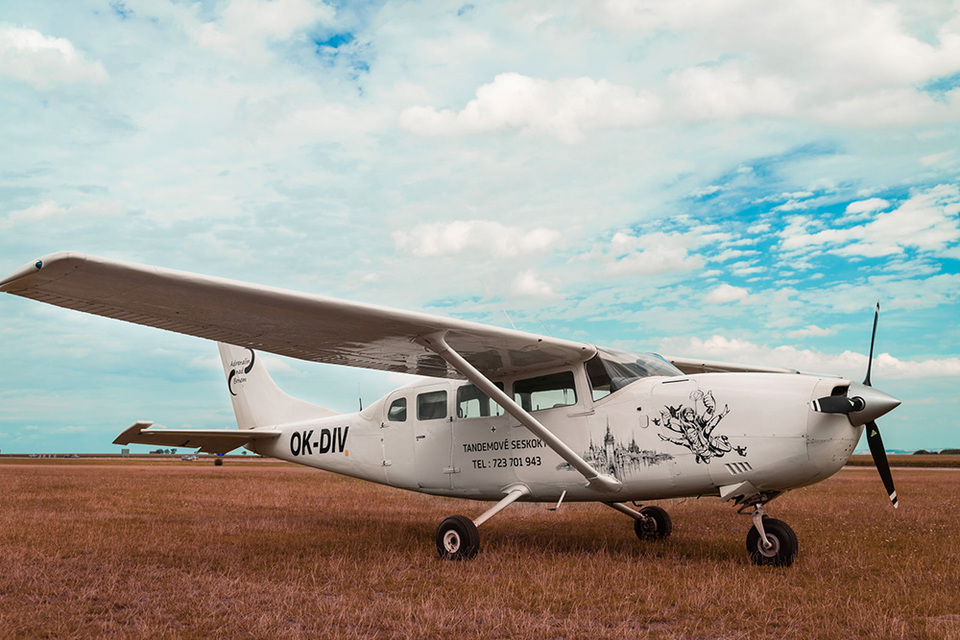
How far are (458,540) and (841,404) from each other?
177 inches

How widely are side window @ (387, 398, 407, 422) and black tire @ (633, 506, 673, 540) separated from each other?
12.9ft

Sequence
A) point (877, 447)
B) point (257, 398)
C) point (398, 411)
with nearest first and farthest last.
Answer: point (877, 447)
point (398, 411)
point (257, 398)

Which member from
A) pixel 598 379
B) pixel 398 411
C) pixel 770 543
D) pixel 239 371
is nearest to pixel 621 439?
pixel 598 379

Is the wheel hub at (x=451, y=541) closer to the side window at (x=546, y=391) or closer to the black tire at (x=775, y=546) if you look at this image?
the side window at (x=546, y=391)

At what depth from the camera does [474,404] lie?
9672mm

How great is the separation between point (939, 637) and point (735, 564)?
2.90 m

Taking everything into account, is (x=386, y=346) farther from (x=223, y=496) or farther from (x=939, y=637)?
(x=223, y=496)

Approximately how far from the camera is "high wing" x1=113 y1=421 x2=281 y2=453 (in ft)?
36.8

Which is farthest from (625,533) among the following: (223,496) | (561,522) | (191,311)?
(223,496)

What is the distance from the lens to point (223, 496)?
717 inches

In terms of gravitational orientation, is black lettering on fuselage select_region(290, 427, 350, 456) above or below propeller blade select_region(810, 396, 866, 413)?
below

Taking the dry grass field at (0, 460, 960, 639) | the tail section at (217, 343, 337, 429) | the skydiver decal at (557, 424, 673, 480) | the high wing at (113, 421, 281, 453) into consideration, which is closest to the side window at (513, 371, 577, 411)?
the skydiver decal at (557, 424, 673, 480)

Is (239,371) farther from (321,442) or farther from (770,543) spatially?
(770,543)

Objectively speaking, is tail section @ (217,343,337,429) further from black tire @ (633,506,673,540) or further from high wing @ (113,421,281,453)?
black tire @ (633,506,673,540)
